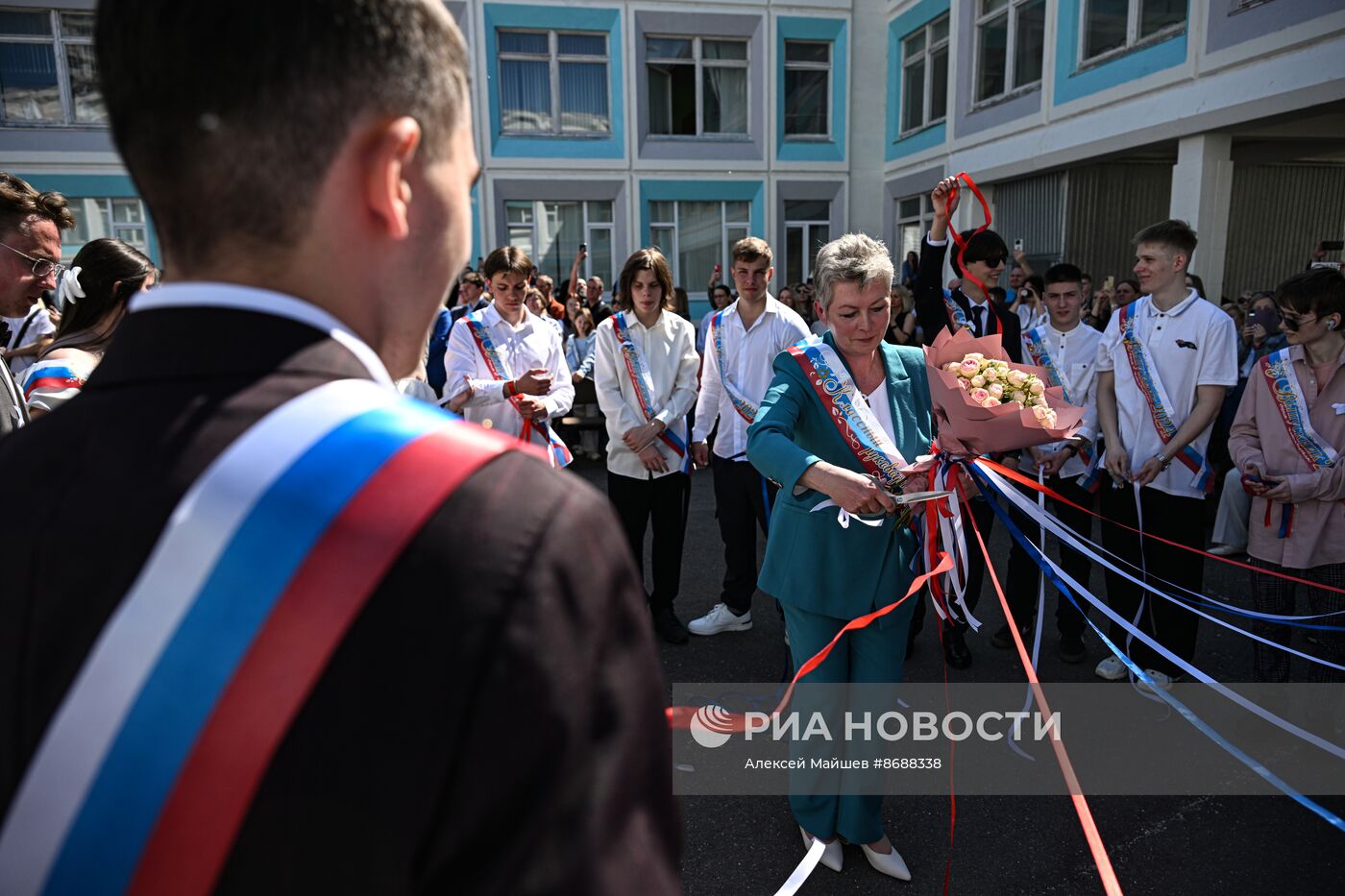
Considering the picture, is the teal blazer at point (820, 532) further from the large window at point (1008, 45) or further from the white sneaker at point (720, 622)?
the large window at point (1008, 45)

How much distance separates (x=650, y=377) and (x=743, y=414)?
582 mm

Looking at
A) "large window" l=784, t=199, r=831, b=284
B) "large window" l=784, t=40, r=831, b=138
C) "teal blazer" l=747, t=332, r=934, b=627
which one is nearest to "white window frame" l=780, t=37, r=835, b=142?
"large window" l=784, t=40, r=831, b=138

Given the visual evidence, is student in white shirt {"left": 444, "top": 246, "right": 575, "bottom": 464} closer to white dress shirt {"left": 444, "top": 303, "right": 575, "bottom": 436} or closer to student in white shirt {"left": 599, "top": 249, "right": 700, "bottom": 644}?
white dress shirt {"left": 444, "top": 303, "right": 575, "bottom": 436}

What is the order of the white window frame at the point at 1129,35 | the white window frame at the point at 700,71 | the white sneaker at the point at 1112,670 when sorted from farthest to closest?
the white window frame at the point at 700,71 < the white window frame at the point at 1129,35 < the white sneaker at the point at 1112,670

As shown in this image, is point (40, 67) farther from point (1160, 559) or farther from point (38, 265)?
point (1160, 559)

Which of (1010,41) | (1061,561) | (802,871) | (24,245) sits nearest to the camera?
(802,871)

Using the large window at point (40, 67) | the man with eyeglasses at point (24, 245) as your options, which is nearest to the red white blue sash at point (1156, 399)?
the man with eyeglasses at point (24, 245)

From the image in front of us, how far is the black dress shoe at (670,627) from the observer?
15.5 ft

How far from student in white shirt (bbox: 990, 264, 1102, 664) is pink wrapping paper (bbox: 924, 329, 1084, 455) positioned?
1.62 m

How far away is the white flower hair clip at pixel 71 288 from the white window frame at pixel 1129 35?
11.9m

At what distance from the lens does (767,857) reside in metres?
2.94

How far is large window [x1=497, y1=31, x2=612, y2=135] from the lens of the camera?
1778 centimetres

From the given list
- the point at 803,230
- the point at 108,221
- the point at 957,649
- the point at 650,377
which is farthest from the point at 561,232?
the point at 957,649

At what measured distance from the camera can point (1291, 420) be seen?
3.58m
